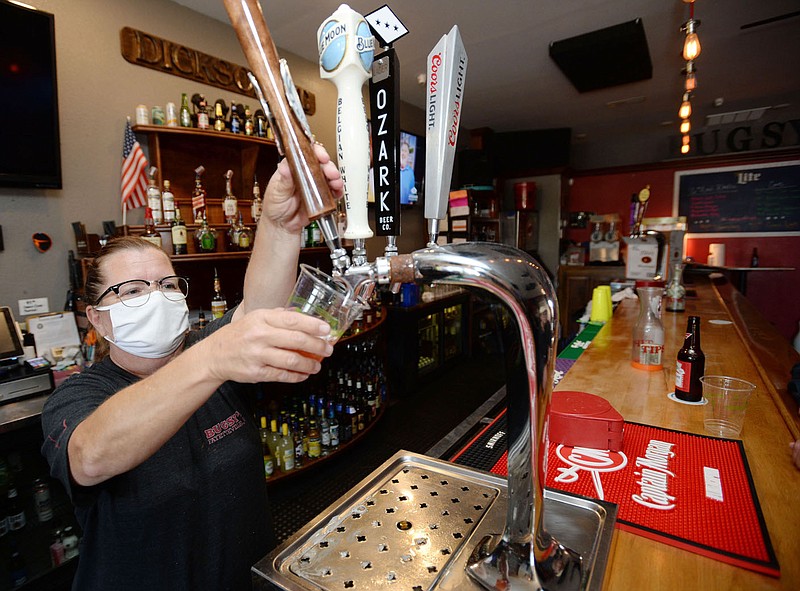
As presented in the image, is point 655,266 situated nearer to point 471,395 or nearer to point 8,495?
point 471,395

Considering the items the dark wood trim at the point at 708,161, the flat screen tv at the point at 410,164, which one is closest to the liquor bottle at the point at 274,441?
the flat screen tv at the point at 410,164

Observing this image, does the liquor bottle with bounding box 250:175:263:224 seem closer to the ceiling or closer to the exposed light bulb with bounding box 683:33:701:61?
the ceiling

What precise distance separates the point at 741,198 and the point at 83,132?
7.45m

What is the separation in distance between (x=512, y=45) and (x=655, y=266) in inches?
90.0

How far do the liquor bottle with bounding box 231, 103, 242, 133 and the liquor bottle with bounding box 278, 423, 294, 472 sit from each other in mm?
1941

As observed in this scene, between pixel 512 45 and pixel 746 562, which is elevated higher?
pixel 512 45

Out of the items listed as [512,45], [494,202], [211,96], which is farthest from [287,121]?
[494,202]

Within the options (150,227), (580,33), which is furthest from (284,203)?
(580,33)

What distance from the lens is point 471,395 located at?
434cm

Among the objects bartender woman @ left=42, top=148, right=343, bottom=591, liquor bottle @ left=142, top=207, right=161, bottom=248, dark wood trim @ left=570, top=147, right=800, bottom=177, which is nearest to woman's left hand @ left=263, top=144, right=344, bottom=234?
bartender woman @ left=42, top=148, right=343, bottom=591

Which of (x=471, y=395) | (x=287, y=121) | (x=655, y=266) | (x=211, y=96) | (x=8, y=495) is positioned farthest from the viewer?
(x=471, y=395)

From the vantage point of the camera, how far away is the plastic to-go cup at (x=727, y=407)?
1141mm

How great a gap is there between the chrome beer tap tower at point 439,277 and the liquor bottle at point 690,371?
0.89 m

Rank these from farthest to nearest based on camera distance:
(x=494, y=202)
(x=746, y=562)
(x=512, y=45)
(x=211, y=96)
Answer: (x=494, y=202) < (x=512, y=45) < (x=211, y=96) < (x=746, y=562)
